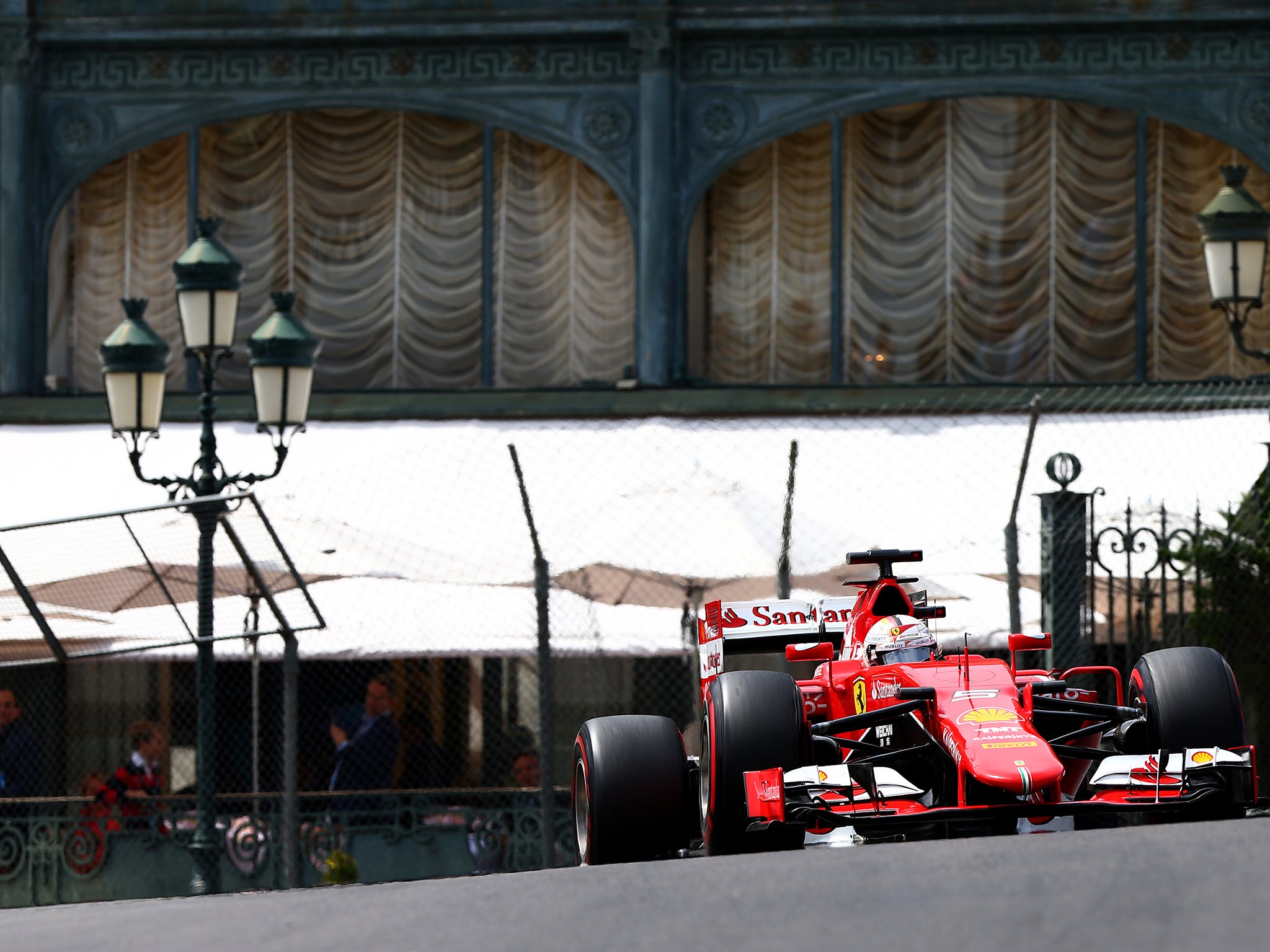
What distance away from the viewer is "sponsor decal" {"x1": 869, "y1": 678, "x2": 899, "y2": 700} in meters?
7.26

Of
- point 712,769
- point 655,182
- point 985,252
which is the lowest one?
point 712,769

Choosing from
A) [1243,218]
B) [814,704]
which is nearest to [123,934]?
[814,704]

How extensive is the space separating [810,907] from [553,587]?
20.7 ft

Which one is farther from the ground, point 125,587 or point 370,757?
point 125,587

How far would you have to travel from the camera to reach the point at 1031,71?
17.7 m

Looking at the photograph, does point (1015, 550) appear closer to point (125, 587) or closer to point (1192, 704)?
point (1192, 704)

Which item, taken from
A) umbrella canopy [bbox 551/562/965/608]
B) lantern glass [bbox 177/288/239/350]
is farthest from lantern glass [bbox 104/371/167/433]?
umbrella canopy [bbox 551/562/965/608]

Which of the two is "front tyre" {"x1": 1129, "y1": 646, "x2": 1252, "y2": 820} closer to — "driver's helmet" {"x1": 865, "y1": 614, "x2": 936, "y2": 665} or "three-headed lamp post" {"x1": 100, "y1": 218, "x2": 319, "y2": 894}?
"driver's helmet" {"x1": 865, "y1": 614, "x2": 936, "y2": 665}

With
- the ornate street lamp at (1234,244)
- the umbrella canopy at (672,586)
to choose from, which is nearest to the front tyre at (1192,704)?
the umbrella canopy at (672,586)

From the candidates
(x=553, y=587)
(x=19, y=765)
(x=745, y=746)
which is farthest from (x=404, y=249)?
(x=745, y=746)

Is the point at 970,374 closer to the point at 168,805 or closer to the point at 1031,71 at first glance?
the point at 1031,71

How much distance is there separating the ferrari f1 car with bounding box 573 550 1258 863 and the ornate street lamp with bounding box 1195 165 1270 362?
474cm

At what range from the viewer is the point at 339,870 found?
10.5m

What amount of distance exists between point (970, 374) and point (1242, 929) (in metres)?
13.1
